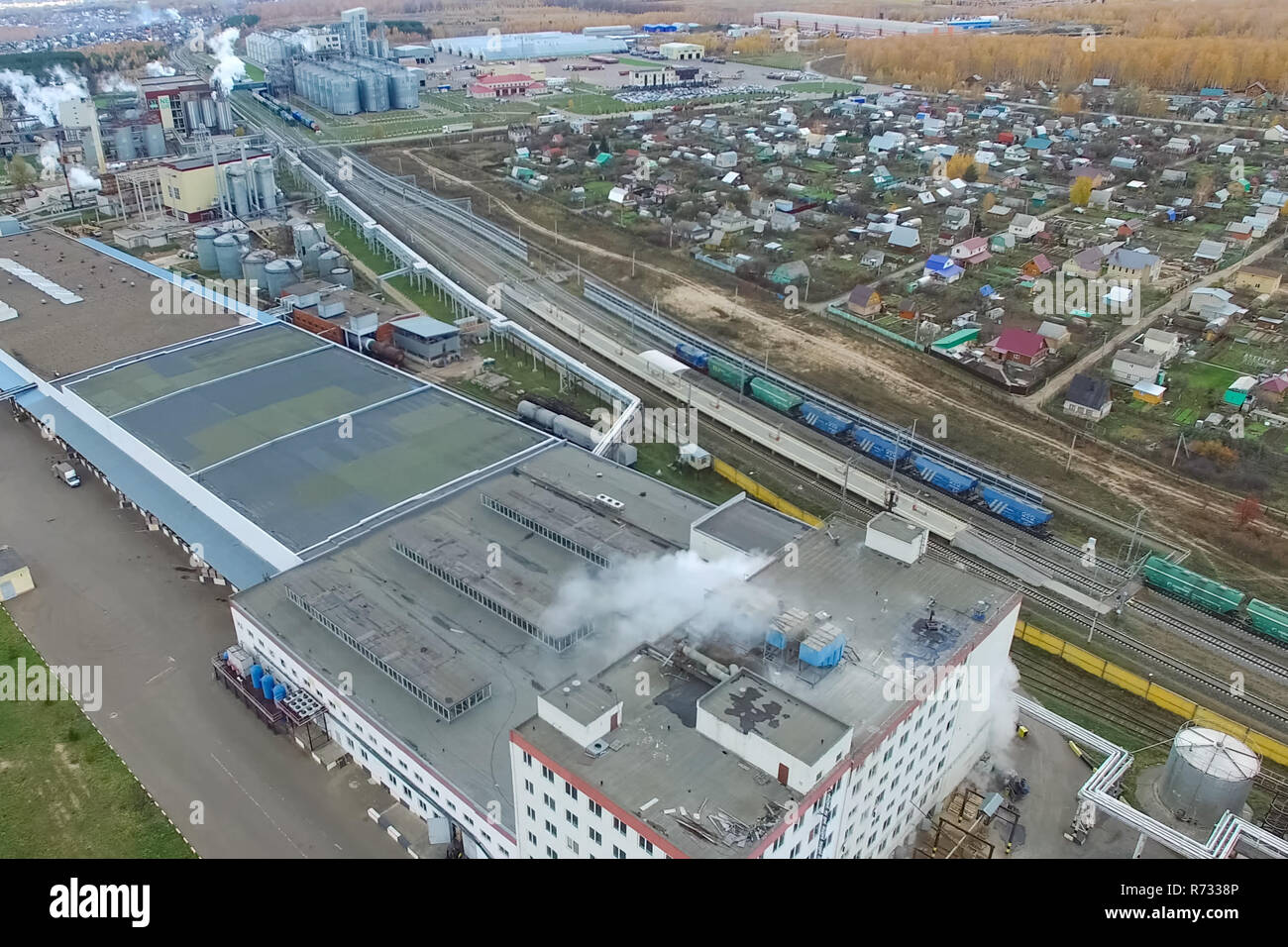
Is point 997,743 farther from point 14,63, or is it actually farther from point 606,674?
point 14,63

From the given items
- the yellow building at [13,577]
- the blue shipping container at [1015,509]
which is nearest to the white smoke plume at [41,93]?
the yellow building at [13,577]

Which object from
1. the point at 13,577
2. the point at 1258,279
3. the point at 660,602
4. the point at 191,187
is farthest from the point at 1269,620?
the point at 191,187

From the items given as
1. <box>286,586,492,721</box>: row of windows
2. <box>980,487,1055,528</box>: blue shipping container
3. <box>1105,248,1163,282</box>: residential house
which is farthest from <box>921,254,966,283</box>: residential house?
<box>286,586,492,721</box>: row of windows

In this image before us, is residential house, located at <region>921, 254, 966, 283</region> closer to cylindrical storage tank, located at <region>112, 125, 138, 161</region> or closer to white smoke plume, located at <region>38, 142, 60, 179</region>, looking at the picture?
cylindrical storage tank, located at <region>112, 125, 138, 161</region>

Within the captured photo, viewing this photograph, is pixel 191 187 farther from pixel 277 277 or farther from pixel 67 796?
pixel 67 796

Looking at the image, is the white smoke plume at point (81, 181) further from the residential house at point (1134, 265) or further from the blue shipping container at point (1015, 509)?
the residential house at point (1134, 265)
